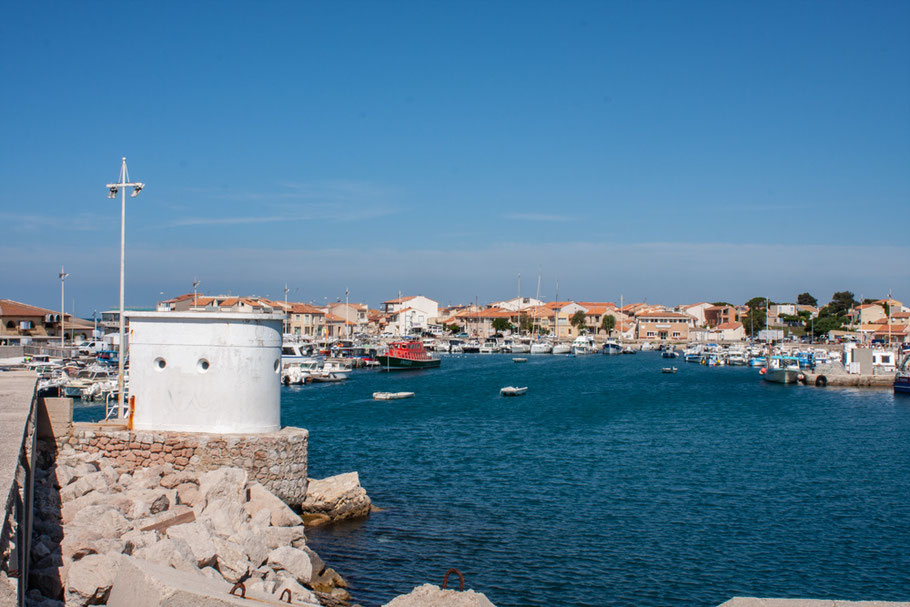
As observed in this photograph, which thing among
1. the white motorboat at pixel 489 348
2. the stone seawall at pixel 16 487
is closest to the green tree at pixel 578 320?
the white motorboat at pixel 489 348

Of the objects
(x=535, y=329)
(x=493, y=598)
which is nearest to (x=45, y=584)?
(x=493, y=598)

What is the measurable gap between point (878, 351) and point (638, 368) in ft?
84.4

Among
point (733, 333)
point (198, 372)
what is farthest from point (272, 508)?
point (733, 333)

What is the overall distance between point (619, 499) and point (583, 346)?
105 metres

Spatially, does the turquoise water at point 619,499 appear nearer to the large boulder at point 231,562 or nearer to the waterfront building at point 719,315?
the large boulder at point 231,562

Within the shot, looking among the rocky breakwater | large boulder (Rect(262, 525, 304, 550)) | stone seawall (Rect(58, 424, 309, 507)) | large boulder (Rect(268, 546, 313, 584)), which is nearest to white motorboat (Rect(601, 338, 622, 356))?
stone seawall (Rect(58, 424, 309, 507))

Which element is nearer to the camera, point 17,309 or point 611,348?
point 17,309

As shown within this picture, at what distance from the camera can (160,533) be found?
13.3 metres

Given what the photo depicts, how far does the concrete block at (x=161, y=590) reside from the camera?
8.42 meters

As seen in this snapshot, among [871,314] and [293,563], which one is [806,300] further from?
[293,563]

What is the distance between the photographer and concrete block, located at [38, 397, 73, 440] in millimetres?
17344

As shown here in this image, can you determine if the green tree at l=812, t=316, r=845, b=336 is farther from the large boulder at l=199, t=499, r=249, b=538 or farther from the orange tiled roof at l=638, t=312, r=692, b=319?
the large boulder at l=199, t=499, r=249, b=538

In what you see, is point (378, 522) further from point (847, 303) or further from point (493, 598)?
point (847, 303)

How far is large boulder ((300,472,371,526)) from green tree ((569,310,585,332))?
142 meters
